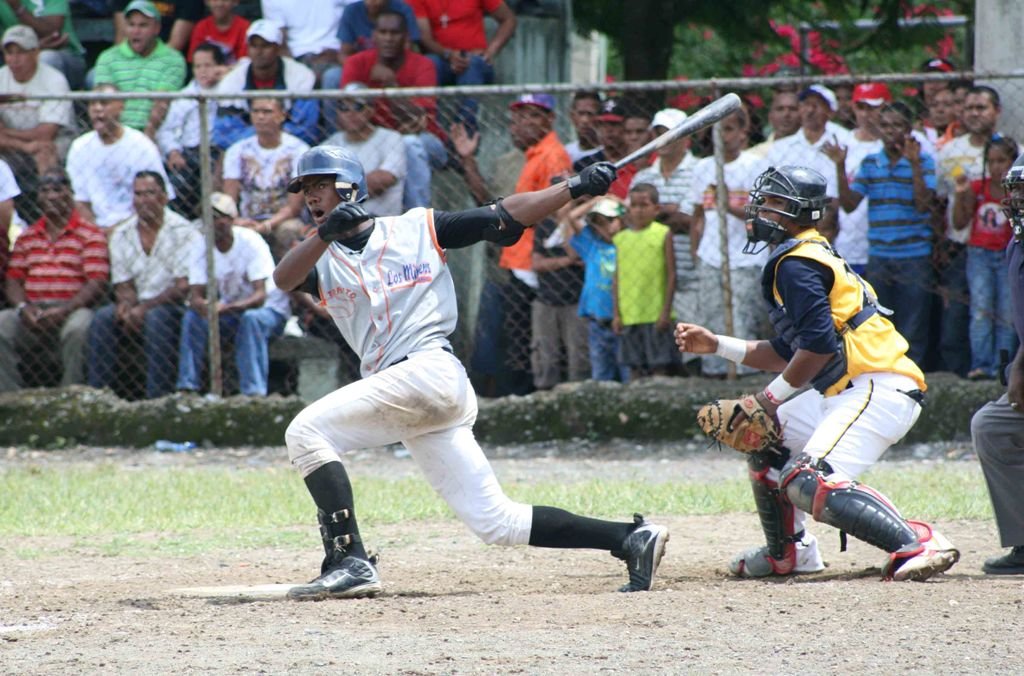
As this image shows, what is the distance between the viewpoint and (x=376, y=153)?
32.4 ft

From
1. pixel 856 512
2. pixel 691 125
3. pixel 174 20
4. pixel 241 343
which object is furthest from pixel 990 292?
pixel 174 20

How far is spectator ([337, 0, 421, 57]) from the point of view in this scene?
431 inches

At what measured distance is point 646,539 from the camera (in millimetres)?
5855

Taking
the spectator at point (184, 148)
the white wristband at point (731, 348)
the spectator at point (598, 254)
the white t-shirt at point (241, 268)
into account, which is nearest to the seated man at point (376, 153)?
the white t-shirt at point (241, 268)

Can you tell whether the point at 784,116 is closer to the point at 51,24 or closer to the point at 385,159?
the point at 385,159

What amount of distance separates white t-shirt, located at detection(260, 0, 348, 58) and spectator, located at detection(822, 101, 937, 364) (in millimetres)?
4270

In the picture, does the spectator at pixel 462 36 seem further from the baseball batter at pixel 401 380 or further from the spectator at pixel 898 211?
the baseball batter at pixel 401 380

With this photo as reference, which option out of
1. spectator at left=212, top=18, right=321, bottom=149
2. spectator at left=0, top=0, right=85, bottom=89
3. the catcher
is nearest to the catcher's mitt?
the catcher

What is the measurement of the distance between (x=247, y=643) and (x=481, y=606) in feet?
3.34

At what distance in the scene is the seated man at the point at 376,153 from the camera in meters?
9.80

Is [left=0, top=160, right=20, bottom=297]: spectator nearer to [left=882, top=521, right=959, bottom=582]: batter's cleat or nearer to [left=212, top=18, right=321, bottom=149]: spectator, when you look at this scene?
[left=212, top=18, right=321, bottom=149]: spectator

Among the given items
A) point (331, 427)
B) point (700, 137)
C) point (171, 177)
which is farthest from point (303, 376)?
point (331, 427)

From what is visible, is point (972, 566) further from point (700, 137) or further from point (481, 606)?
point (700, 137)

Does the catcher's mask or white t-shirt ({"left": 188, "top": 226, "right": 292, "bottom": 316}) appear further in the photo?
white t-shirt ({"left": 188, "top": 226, "right": 292, "bottom": 316})
